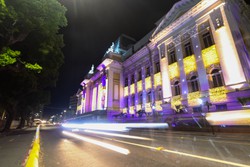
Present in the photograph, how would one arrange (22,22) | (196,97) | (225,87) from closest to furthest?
(22,22) < (225,87) < (196,97)

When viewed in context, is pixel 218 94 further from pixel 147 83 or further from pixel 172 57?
pixel 147 83

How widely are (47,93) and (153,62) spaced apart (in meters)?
21.7

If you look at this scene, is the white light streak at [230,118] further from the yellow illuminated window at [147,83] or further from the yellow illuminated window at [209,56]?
the yellow illuminated window at [147,83]

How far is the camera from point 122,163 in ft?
12.2

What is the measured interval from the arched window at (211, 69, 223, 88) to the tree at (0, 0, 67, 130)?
16.6 m

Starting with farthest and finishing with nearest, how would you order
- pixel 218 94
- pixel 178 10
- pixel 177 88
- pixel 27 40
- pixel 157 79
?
pixel 157 79 → pixel 178 10 → pixel 177 88 → pixel 218 94 → pixel 27 40

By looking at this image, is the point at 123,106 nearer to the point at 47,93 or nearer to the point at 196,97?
the point at 47,93

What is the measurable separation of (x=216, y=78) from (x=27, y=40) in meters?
19.8

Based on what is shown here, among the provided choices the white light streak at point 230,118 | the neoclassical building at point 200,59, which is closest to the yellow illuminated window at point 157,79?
the neoclassical building at point 200,59

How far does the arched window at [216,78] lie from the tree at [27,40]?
1657 centimetres

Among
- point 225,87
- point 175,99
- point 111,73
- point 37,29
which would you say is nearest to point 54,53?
point 37,29

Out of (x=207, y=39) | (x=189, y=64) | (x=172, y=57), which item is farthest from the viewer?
(x=172, y=57)

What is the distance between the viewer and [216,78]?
15.6m

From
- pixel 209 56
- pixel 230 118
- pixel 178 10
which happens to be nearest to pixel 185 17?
pixel 178 10
